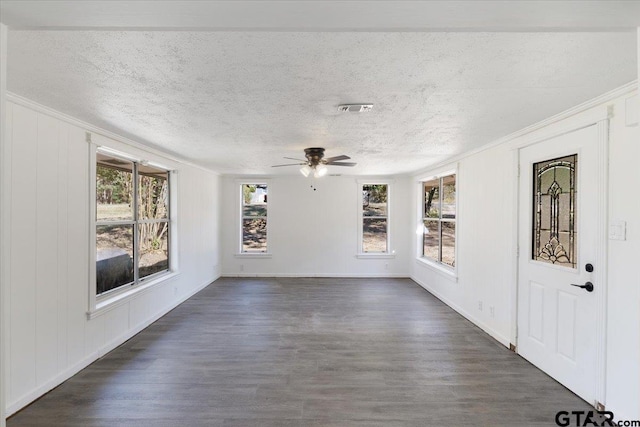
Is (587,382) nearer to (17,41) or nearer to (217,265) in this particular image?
(17,41)

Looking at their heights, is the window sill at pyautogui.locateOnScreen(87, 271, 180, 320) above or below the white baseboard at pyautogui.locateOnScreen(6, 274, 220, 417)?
above

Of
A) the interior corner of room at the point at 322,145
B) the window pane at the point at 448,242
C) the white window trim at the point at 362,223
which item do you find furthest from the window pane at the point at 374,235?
the interior corner of room at the point at 322,145

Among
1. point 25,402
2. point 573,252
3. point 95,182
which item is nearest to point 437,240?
point 573,252

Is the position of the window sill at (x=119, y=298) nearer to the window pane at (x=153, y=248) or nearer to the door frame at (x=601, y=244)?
the window pane at (x=153, y=248)

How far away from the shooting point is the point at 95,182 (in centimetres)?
317

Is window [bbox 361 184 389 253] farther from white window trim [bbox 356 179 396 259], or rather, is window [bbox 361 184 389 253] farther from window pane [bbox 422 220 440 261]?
window pane [bbox 422 220 440 261]

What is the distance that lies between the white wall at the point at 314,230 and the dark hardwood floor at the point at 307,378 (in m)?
2.72

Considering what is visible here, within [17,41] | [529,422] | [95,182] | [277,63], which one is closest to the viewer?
A: [17,41]

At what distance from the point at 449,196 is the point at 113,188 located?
5.12 meters

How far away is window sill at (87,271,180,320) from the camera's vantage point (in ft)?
10.2

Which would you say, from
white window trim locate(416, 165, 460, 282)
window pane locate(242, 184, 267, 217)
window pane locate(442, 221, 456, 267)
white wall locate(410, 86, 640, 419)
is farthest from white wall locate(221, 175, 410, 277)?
window pane locate(442, 221, 456, 267)

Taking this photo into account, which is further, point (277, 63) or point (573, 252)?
point (573, 252)

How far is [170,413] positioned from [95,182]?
2346 millimetres

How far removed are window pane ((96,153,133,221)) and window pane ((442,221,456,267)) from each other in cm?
491
